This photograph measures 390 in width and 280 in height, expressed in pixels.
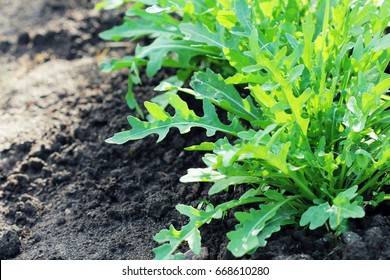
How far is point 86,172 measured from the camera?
146 inches

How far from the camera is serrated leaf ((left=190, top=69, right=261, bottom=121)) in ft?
10.5

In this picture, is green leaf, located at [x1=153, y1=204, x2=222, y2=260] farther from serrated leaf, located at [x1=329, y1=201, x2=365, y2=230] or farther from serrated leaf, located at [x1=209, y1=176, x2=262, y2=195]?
serrated leaf, located at [x1=329, y1=201, x2=365, y2=230]

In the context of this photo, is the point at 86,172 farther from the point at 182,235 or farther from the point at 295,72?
the point at 295,72

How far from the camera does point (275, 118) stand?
296 centimetres

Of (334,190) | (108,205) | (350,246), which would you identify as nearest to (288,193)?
(334,190)

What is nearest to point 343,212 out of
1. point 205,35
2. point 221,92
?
point 221,92

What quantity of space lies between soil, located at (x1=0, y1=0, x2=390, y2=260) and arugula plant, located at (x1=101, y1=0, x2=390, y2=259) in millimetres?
123

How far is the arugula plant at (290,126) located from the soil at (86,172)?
0.12m

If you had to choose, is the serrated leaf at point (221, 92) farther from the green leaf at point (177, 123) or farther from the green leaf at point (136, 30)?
the green leaf at point (136, 30)

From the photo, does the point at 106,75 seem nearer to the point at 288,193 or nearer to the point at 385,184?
the point at 288,193

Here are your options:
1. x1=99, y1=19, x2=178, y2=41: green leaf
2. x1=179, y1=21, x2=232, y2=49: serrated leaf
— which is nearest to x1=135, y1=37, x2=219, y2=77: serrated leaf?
x1=99, y1=19, x2=178, y2=41: green leaf

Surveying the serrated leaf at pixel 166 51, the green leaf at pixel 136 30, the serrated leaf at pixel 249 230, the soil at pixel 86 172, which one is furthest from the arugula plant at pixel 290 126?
the green leaf at pixel 136 30

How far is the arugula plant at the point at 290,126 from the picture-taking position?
8.90ft

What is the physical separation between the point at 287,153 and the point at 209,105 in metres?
0.53
